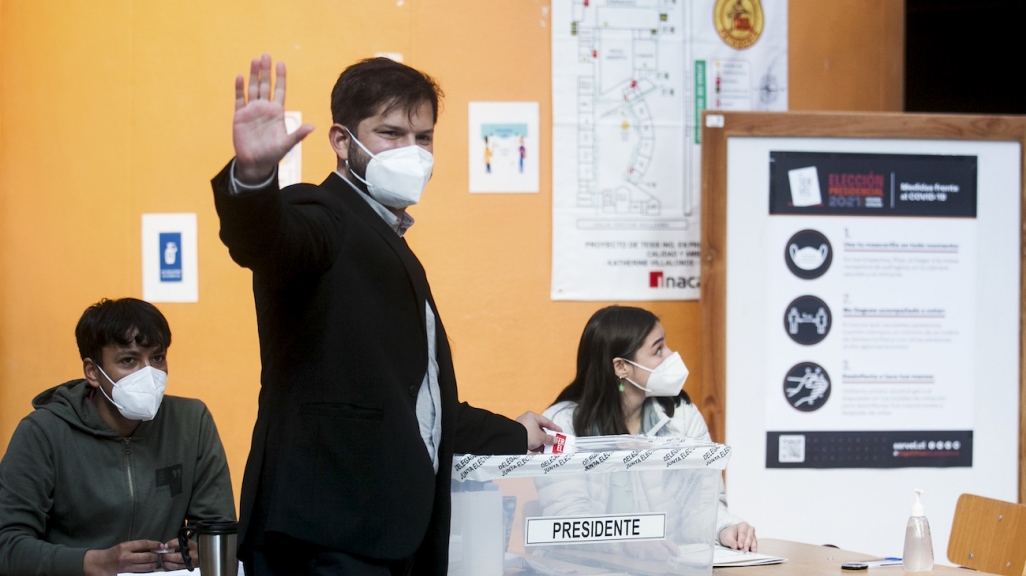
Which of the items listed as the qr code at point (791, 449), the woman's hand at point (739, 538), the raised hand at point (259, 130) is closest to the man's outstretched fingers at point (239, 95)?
the raised hand at point (259, 130)

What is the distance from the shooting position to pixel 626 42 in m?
3.85

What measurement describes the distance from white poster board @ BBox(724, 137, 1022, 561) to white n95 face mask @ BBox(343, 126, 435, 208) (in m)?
2.16

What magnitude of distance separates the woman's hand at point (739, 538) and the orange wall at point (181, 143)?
4.11 feet

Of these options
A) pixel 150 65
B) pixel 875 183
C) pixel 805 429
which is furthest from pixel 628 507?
pixel 150 65

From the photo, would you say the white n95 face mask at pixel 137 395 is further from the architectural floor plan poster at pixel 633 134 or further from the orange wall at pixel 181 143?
the architectural floor plan poster at pixel 633 134

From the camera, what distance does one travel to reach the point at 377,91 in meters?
1.73

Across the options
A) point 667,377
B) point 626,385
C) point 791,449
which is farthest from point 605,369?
point 791,449

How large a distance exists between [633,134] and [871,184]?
0.97 meters

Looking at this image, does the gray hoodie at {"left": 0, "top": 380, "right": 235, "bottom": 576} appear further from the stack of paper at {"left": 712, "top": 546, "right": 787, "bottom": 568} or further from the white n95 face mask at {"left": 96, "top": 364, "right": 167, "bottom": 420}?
the stack of paper at {"left": 712, "top": 546, "right": 787, "bottom": 568}

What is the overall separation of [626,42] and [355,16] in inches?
43.6

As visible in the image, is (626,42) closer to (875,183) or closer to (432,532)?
(875,183)

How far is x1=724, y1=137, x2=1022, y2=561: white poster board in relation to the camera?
3.66 m

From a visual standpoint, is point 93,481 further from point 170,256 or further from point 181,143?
point 181,143

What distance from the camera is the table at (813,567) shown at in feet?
7.54
